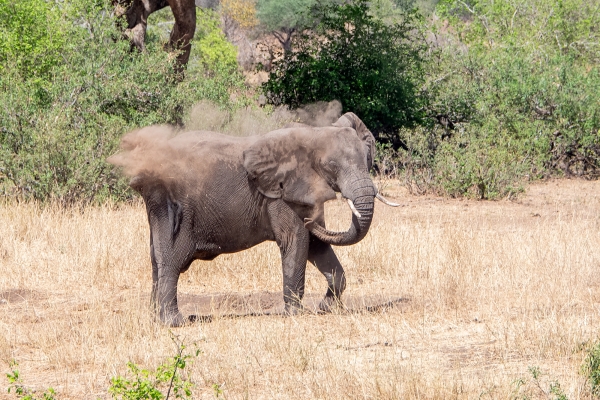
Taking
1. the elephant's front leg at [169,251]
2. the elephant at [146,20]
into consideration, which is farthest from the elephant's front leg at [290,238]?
the elephant at [146,20]

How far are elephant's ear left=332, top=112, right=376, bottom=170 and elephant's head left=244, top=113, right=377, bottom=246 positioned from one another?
16 centimetres

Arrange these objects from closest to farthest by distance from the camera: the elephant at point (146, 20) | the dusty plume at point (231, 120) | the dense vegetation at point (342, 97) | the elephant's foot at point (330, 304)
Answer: the elephant's foot at point (330, 304), the dense vegetation at point (342, 97), the dusty plume at point (231, 120), the elephant at point (146, 20)

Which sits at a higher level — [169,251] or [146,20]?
[146,20]

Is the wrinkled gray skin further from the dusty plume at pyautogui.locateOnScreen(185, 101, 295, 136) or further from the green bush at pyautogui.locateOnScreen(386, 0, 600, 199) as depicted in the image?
the green bush at pyautogui.locateOnScreen(386, 0, 600, 199)

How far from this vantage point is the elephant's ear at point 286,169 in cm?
758

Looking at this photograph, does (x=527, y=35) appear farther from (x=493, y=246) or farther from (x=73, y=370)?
(x=73, y=370)

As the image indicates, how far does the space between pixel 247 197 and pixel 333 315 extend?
119 cm

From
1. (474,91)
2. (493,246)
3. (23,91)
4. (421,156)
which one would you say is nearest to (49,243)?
(23,91)

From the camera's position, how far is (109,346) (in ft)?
21.8

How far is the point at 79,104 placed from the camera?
Result: 46.4 feet

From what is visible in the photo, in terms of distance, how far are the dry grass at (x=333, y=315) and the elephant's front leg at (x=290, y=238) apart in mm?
366

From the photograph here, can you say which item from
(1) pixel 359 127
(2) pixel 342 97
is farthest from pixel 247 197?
(2) pixel 342 97

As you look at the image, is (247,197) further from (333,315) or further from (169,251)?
(333,315)

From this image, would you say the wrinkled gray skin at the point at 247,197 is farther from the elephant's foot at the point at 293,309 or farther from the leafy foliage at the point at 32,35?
the leafy foliage at the point at 32,35
